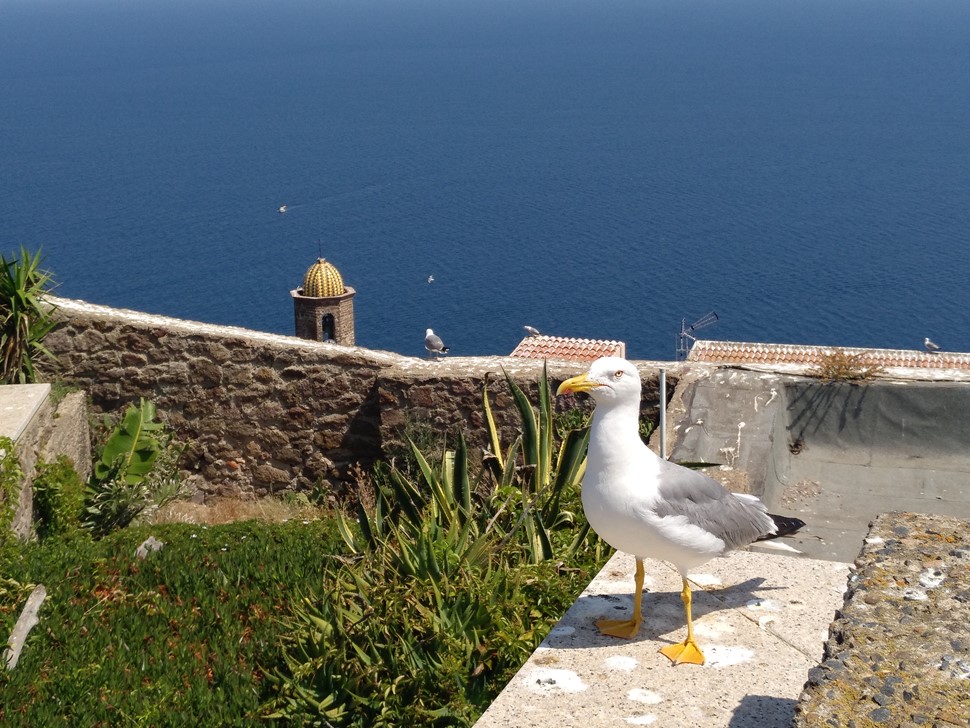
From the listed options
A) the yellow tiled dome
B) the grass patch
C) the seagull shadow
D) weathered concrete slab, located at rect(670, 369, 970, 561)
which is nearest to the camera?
the seagull shadow

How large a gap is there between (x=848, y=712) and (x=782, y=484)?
15.5 ft

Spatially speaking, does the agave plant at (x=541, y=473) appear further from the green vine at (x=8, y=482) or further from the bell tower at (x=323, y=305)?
the bell tower at (x=323, y=305)

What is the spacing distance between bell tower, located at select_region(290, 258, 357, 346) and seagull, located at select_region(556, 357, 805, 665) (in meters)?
35.9

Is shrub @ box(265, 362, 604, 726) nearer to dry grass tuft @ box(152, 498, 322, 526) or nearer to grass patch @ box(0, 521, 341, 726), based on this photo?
grass patch @ box(0, 521, 341, 726)

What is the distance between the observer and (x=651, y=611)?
4.31 meters

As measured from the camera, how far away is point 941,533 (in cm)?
330

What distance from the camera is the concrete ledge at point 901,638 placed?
7.72 ft

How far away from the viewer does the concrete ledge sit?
2352 mm

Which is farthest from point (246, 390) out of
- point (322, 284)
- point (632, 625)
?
point (322, 284)

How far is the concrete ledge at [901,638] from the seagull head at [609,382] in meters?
1.02

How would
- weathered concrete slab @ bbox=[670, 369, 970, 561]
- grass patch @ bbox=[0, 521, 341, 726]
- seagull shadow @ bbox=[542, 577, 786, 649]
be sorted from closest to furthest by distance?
1. seagull shadow @ bbox=[542, 577, 786, 649]
2. grass patch @ bbox=[0, 521, 341, 726]
3. weathered concrete slab @ bbox=[670, 369, 970, 561]

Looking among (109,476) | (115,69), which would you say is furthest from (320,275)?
(115,69)

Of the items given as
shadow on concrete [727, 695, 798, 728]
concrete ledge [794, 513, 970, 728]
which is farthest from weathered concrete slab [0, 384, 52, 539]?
concrete ledge [794, 513, 970, 728]

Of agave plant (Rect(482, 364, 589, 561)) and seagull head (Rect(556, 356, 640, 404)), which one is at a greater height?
seagull head (Rect(556, 356, 640, 404))
